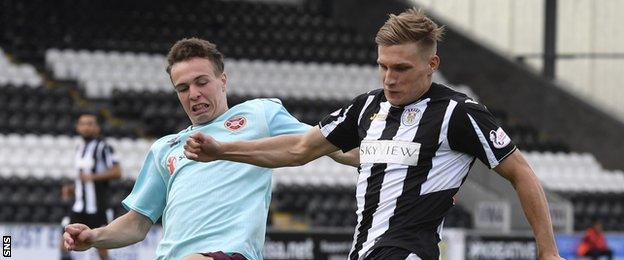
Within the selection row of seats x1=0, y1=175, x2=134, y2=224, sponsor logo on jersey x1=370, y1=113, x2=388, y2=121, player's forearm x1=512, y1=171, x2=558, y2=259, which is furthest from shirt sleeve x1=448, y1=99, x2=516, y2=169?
row of seats x1=0, y1=175, x2=134, y2=224

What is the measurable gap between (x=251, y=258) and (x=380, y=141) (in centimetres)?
78

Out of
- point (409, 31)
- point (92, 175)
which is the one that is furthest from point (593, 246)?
point (409, 31)

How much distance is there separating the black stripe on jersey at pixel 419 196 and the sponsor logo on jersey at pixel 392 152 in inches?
0.8

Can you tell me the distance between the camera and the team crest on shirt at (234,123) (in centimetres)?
496

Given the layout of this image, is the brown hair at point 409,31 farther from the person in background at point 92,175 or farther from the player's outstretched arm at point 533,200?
the person in background at point 92,175

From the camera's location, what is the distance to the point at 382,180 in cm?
440

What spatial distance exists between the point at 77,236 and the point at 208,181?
1.81 feet

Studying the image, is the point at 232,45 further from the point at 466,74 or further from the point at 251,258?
the point at 251,258

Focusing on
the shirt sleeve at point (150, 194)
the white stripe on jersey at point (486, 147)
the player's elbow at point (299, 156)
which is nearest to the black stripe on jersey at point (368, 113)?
the player's elbow at point (299, 156)

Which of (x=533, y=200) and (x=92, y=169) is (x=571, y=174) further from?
(x=533, y=200)

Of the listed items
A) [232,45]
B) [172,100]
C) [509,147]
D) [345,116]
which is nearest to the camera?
[509,147]

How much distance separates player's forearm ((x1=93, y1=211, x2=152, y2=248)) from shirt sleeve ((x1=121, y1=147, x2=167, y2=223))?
0.12 feet

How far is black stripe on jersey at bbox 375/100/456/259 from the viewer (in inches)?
171

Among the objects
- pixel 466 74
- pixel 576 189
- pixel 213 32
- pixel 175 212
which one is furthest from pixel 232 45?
pixel 175 212
